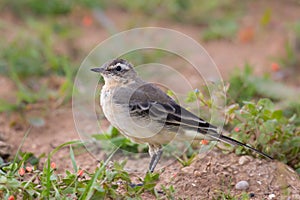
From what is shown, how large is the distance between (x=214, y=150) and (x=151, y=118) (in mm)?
850

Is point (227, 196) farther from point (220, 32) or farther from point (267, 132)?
point (220, 32)

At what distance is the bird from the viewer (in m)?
5.74

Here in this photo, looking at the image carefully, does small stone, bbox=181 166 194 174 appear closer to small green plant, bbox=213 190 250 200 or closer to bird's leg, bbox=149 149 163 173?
bird's leg, bbox=149 149 163 173

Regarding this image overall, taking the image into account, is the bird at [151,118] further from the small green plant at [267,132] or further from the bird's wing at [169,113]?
the small green plant at [267,132]

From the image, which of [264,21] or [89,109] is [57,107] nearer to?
[89,109]

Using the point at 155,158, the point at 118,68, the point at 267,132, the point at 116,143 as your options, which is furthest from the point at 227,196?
the point at 118,68

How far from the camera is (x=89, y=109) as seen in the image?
7.69m

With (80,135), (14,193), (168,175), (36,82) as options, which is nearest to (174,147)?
(168,175)

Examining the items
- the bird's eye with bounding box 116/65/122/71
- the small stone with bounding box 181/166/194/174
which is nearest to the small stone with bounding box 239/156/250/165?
the small stone with bounding box 181/166/194/174

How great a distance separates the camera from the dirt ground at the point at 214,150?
5613mm

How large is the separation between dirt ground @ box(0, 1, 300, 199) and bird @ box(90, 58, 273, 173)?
0.25 m

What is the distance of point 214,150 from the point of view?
6230 millimetres

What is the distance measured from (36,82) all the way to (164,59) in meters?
2.24

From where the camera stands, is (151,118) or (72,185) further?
(151,118)
